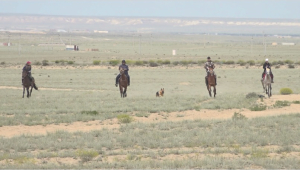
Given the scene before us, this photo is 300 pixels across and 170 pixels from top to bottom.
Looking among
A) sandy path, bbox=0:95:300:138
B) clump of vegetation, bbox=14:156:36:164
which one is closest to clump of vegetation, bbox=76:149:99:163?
clump of vegetation, bbox=14:156:36:164

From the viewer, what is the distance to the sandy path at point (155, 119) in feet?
59.6

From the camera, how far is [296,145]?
47.3 ft

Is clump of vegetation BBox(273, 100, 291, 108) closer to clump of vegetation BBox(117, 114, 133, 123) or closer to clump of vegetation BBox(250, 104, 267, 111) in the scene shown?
clump of vegetation BBox(250, 104, 267, 111)

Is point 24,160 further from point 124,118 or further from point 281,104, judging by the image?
point 281,104

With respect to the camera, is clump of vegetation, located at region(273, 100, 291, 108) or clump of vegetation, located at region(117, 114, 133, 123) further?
clump of vegetation, located at region(273, 100, 291, 108)

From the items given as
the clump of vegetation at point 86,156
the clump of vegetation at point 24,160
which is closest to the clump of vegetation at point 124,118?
the clump of vegetation at point 86,156

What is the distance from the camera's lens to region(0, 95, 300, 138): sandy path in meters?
18.2

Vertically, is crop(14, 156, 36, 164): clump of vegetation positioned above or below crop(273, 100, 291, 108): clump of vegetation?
below

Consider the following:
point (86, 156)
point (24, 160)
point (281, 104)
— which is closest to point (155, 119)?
point (281, 104)

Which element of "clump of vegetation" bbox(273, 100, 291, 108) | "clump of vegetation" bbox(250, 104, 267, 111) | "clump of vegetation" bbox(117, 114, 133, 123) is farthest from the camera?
"clump of vegetation" bbox(273, 100, 291, 108)

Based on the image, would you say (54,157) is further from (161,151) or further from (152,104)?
(152,104)

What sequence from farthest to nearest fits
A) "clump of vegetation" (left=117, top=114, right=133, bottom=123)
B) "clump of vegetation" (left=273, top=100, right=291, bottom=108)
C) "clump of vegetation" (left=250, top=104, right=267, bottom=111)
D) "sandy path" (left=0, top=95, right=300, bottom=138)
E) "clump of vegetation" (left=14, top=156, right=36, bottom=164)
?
"clump of vegetation" (left=273, top=100, right=291, bottom=108)
"clump of vegetation" (left=250, top=104, right=267, bottom=111)
"clump of vegetation" (left=117, top=114, right=133, bottom=123)
"sandy path" (left=0, top=95, right=300, bottom=138)
"clump of vegetation" (left=14, top=156, right=36, bottom=164)

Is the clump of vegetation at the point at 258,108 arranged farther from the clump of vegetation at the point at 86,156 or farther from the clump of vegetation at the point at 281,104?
the clump of vegetation at the point at 86,156

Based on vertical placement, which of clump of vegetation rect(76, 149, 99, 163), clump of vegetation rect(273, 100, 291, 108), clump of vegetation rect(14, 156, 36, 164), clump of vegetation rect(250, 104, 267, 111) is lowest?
clump of vegetation rect(14, 156, 36, 164)
